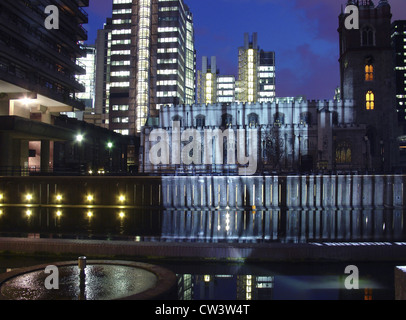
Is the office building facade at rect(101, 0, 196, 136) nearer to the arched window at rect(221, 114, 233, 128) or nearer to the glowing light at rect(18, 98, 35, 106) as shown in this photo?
the arched window at rect(221, 114, 233, 128)

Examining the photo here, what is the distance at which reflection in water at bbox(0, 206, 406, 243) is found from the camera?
24.6 m

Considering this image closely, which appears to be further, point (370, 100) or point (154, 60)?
point (154, 60)

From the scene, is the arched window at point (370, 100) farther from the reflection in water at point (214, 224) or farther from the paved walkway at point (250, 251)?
the paved walkway at point (250, 251)

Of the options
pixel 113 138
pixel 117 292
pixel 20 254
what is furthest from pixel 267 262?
pixel 113 138

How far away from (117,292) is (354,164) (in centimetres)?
5999

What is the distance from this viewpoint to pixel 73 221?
30.5m

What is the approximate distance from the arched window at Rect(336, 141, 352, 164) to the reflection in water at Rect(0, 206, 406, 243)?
25.8 m

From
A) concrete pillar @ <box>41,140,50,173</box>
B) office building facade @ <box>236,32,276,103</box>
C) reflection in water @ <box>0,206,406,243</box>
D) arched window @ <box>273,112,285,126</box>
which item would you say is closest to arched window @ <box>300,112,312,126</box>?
arched window @ <box>273,112,285,126</box>

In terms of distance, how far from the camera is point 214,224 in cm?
2969

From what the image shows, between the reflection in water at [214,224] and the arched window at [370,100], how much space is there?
1459 inches

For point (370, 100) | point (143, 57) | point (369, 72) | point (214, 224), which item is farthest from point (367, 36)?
point (143, 57)

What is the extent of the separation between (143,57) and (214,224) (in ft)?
299

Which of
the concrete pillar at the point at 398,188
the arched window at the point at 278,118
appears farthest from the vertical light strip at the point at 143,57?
the concrete pillar at the point at 398,188

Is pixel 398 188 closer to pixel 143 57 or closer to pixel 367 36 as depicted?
pixel 367 36
